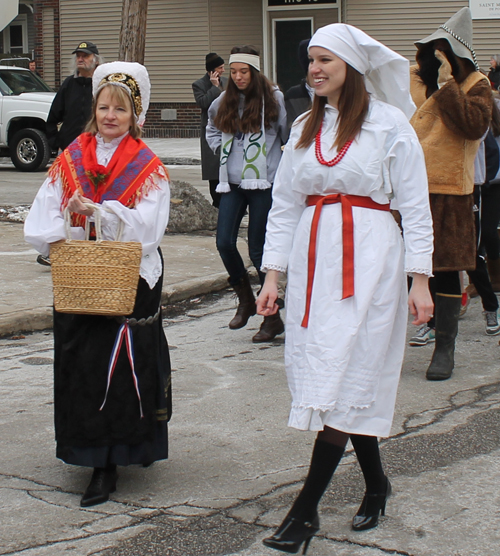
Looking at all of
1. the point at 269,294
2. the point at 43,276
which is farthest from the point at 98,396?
the point at 43,276

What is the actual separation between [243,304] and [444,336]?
164 centimetres

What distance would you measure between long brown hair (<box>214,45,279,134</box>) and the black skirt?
2.78 meters

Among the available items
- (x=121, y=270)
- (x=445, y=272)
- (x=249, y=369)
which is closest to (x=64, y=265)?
(x=121, y=270)

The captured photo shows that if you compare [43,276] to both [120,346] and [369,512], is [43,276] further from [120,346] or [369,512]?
[369,512]

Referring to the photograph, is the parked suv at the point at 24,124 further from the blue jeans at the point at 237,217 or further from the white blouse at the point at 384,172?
the white blouse at the point at 384,172

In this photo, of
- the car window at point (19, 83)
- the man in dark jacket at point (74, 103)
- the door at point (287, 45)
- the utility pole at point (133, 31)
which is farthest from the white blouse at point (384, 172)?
the door at point (287, 45)

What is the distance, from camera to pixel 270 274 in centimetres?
345

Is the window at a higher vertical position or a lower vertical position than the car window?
higher

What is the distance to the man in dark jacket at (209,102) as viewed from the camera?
25.0 feet

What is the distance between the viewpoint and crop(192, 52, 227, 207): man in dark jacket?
761 centimetres

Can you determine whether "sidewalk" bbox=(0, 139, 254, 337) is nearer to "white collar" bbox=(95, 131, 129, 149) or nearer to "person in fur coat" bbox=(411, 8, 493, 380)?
"person in fur coat" bbox=(411, 8, 493, 380)

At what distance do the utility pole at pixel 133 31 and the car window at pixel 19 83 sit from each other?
6.27m

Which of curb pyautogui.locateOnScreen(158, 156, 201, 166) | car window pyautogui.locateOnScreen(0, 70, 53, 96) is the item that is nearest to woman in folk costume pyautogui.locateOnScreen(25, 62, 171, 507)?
car window pyautogui.locateOnScreen(0, 70, 53, 96)

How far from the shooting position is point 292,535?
317 centimetres
